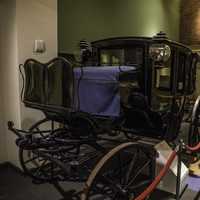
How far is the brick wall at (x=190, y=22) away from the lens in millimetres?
7977

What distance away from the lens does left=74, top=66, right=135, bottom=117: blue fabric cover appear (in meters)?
1.99

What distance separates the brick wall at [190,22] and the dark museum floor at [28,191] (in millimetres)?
6393

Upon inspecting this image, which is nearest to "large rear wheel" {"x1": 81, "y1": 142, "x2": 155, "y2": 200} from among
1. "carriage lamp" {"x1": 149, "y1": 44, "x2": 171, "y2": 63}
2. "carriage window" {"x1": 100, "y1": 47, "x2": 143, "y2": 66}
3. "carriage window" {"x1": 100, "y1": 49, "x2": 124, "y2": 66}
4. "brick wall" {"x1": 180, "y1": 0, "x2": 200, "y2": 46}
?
"carriage lamp" {"x1": 149, "y1": 44, "x2": 171, "y2": 63}

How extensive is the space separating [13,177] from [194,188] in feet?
7.00

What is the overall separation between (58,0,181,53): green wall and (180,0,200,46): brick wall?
0.54 m

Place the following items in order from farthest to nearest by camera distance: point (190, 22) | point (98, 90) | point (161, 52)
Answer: point (190, 22) → point (161, 52) → point (98, 90)

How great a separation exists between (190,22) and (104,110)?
23.6 ft

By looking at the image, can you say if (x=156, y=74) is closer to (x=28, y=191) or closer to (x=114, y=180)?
(x=114, y=180)

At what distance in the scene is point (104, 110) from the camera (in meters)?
2.07

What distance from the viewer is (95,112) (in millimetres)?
2121

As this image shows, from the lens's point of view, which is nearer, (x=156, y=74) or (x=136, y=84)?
(x=136, y=84)

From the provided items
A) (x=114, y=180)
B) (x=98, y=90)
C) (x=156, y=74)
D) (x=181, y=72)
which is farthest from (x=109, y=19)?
(x=114, y=180)

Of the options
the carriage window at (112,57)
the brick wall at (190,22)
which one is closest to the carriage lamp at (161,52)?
the carriage window at (112,57)

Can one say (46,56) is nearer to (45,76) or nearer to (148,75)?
(45,76)
